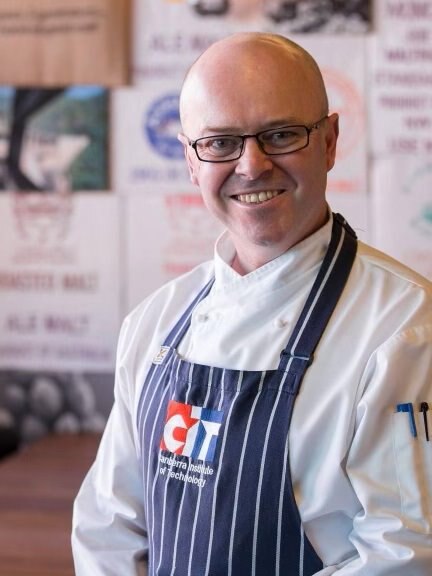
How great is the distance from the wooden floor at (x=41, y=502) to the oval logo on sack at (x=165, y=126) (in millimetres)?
714

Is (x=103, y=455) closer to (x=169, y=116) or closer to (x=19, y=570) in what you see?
(x=19, y=570)

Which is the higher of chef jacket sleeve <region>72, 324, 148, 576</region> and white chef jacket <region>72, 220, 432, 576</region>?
white chef jacket <region>72, 220, 432, 576</region>

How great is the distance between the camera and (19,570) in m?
1.44

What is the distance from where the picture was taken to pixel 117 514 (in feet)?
3.82

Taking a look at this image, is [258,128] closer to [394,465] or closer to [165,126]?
[394,465]

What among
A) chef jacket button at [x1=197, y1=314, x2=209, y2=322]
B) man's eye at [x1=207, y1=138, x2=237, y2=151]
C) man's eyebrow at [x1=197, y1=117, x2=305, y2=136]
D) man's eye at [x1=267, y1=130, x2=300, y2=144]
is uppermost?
man's eyebrow at [x1=197, y1=117, x2=305, y2=136]

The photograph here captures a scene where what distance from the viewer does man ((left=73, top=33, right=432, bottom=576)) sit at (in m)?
0.91

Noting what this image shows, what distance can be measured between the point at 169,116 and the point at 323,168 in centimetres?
111

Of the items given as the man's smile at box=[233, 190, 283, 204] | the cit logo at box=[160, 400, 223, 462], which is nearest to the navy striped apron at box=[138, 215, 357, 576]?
the cit logo at box=[160, 400, 223, 462]

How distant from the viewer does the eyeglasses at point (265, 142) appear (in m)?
0.96

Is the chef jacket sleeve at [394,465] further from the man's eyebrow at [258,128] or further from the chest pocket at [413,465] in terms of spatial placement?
the man's eyebrow at [258,128]

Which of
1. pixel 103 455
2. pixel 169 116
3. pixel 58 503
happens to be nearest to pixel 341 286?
pixel 103 455

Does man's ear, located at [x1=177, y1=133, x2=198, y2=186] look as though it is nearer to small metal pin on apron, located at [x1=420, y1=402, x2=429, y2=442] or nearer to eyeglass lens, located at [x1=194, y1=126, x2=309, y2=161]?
eyeglass lens, located at [x1=194, y1=126, x2=309, y2=161]

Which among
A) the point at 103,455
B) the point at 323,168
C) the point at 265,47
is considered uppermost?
the point at 265,47
